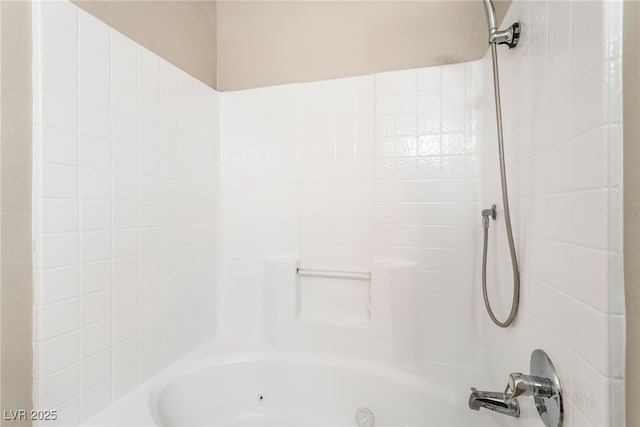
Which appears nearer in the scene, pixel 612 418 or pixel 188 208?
pixel 612 418

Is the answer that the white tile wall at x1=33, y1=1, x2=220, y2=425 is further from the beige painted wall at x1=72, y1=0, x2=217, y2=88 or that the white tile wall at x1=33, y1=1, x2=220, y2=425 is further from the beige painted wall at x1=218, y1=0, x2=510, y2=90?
the beige painted wall at x1=218, y1=0, x2=510, y2=90

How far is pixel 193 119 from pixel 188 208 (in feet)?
1.55

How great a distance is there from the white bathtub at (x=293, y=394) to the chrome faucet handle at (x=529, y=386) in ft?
1.60

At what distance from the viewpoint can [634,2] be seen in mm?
535

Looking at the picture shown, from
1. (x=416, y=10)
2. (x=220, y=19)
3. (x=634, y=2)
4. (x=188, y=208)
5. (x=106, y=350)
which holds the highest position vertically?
(x=220, y=19)

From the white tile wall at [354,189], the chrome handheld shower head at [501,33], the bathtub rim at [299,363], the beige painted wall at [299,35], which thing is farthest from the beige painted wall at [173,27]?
the bathtub rim at [299,363]

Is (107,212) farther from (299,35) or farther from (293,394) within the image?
(299,35)

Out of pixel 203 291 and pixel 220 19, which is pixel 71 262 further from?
pixel 220 19

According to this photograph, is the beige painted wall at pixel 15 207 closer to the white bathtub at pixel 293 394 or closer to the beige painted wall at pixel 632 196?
the white bathtub at pixel 293 394

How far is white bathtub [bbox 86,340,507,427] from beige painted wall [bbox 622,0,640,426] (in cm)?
74

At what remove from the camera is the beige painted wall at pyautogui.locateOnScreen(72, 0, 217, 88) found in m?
1.12

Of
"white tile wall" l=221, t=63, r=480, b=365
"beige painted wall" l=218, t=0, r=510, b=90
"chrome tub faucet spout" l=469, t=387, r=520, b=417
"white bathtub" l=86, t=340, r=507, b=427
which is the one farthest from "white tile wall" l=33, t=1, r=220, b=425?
"chrome tub faucet spout" l=469, t=387, r=520, b=417

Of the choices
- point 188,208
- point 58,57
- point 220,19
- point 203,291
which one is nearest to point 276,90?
point 220,19

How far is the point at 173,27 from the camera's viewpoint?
1422 mm
